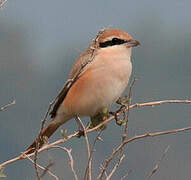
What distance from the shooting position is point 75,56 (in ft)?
169

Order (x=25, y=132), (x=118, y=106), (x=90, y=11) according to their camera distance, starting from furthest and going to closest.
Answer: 1. (x=90, y=11)
2. (x=25, y=132)
3. (x=118, y=106)

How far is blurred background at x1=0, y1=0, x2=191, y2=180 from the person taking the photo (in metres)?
40.8

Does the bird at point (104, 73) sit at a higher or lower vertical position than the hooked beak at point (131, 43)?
lower

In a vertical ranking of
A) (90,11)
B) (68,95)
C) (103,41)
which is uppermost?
(103,41)

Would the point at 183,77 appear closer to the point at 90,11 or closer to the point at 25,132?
the point at 25,132

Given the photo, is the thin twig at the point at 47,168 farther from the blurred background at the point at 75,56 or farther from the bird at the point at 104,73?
the blurred background at the point at 75,56

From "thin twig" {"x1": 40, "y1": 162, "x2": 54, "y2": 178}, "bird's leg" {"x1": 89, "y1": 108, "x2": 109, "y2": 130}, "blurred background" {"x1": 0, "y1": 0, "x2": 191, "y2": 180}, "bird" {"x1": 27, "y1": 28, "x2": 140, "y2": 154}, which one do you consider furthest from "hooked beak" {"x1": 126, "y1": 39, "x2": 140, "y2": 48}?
"blurred background" {"x1": 0, "y1": 0, "x2": 191, "y2": 180}

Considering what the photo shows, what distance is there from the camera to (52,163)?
335 centimetres

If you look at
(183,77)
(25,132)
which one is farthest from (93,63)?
(183,77)

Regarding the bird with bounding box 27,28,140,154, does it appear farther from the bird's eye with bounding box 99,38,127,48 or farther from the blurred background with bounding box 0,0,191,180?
the blurred background with bounding box 0,0,191,180

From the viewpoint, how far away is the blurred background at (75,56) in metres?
40.8

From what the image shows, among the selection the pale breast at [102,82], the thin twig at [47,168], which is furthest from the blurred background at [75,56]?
the thin twig at [47,168]

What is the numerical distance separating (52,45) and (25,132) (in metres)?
38.3

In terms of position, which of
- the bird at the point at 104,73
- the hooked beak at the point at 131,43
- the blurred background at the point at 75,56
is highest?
the hooked beak at the point at 131,43
